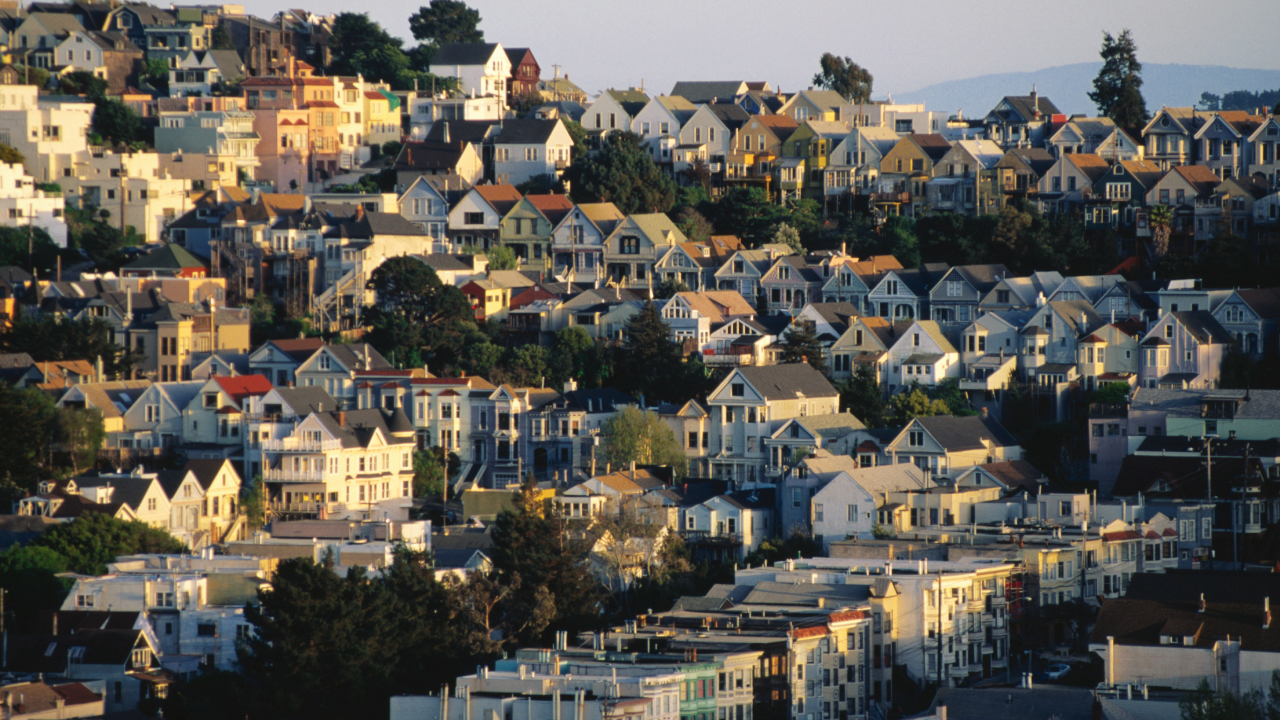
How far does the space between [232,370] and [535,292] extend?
483 inches

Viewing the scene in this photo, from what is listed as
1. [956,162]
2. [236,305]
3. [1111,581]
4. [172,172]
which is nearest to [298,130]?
[172,172]

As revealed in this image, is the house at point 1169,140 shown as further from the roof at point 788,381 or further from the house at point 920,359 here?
the roof at point 788,381

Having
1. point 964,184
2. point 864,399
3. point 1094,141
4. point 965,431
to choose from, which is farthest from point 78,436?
point 1094,141

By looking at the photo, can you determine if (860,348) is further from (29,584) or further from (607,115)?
(29,584)

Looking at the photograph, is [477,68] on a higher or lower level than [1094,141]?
higher

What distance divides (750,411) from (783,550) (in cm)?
870

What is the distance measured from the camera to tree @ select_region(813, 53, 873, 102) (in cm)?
12606

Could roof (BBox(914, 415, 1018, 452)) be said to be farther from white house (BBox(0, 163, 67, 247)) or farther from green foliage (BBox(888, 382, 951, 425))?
white house (BBox(0, 163, 67, 247))

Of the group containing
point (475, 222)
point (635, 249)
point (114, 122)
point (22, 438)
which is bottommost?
point (22, 438)

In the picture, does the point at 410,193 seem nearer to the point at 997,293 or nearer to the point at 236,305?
the point at 236,305

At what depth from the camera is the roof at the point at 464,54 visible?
122625mm

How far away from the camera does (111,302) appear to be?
8925 centimetres

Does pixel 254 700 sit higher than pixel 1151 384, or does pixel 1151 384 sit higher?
pixel 1151 384

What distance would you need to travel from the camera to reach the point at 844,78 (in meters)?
127
